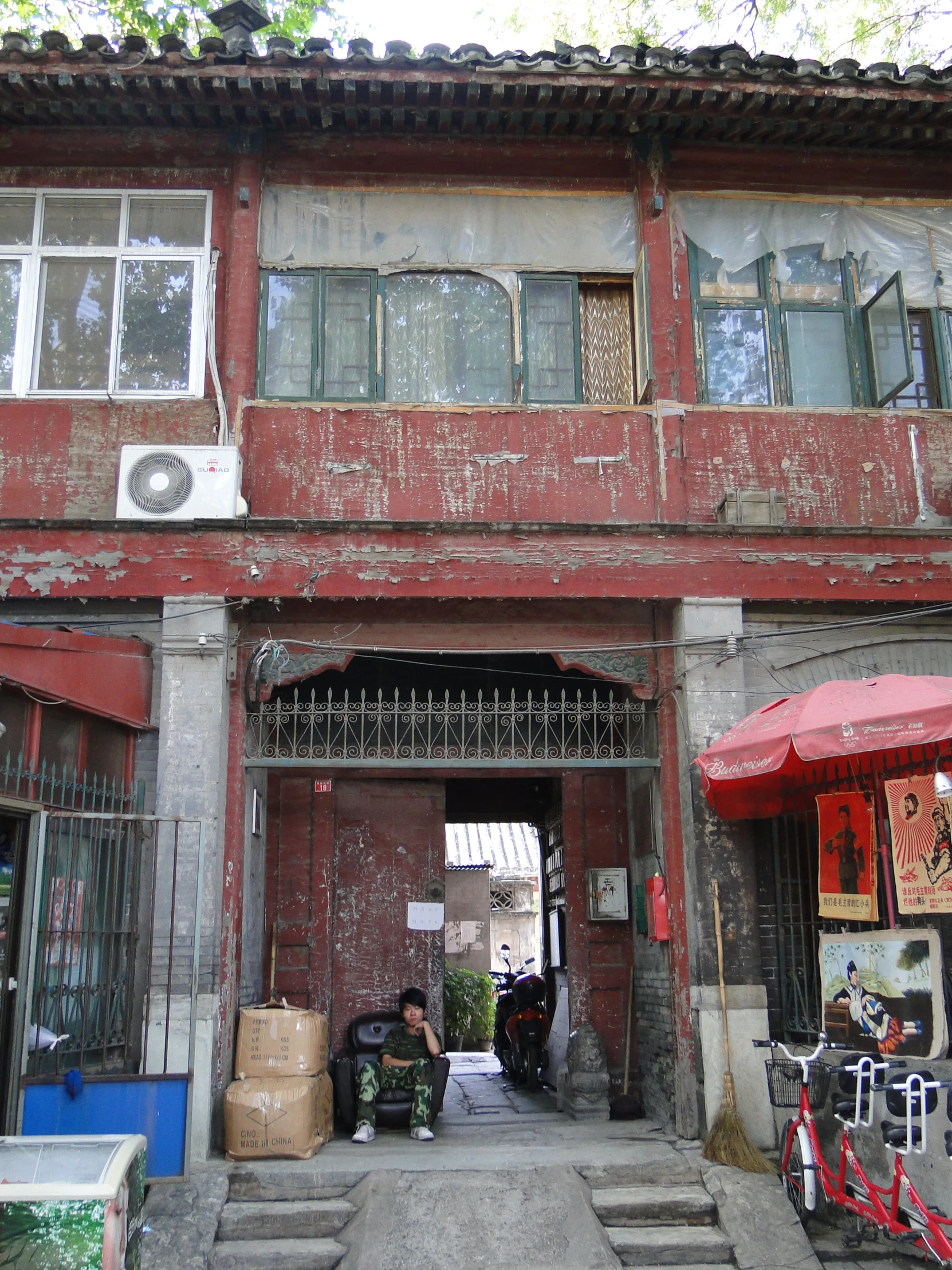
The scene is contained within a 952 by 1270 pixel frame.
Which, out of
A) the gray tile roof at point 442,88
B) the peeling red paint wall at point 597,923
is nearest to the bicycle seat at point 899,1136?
the peeling red paint wall at point 597,923

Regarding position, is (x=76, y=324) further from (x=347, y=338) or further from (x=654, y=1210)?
(x=654, y=1210)

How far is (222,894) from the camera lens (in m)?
7.91

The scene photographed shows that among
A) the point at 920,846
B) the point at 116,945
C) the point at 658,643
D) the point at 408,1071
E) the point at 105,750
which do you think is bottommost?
the point at 408,1071

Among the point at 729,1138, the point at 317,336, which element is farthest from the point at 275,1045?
the point at 317,336

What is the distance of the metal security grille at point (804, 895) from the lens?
7.54m

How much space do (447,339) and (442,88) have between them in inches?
73.7

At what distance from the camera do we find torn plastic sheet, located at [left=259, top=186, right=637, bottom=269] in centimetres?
934

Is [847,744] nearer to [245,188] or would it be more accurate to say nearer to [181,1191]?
[181,1191]

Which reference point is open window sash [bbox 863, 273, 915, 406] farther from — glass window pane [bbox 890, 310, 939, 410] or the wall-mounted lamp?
the wall-mounted lamp

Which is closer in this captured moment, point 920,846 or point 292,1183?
point 920,846

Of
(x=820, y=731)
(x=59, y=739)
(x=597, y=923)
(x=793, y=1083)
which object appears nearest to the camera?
(x=820, y=731)

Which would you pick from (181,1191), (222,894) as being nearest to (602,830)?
(222,894)

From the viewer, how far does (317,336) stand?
30.1ft

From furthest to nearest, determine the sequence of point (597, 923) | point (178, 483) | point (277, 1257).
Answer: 1. point (597, 923)
2. point (178, 483)
3. point (277, 1257)
